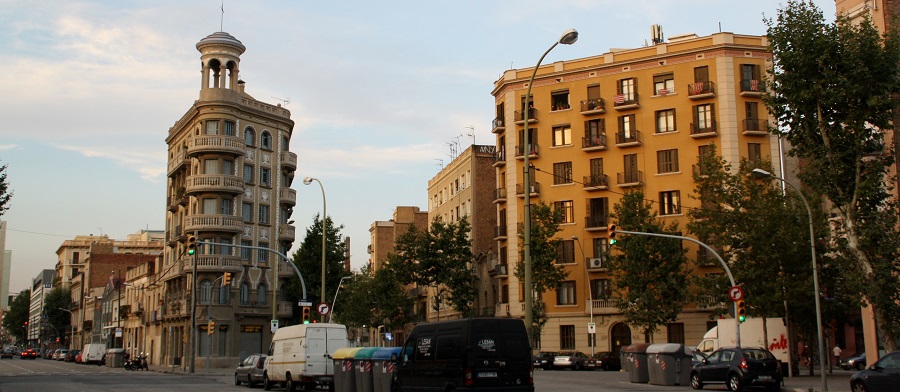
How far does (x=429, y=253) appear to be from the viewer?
61.8m

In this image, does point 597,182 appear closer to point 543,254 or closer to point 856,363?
point 543,254

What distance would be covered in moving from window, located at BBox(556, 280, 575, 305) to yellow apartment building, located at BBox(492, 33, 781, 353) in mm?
68

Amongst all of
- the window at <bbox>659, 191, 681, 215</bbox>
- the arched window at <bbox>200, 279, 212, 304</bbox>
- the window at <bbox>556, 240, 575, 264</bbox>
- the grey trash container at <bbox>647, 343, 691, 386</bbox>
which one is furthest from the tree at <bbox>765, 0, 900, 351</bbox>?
the arched window at <bbox>200, 279, 212, 304</bbox>

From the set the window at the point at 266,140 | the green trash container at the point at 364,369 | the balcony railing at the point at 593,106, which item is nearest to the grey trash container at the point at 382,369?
the green trash container at the point at 364,369

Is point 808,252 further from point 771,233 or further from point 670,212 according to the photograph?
point 670,212

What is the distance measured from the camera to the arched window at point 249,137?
2617 inches

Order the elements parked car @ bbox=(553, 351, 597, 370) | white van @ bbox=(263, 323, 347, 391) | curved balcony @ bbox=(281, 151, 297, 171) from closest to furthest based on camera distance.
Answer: white van @ bbox=(263, 323, 347, 391) < parked car @ bbox=(553, 351, 597, 370) < curved balcony @ bbox=(281, 151, 297, 171)

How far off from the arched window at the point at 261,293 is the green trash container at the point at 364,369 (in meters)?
43.2

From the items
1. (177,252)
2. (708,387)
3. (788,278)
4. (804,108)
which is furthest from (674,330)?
(177,252)

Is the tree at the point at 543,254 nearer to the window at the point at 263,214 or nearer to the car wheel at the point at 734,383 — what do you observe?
the window at the point at 263,214

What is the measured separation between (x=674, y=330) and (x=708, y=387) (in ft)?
81.6

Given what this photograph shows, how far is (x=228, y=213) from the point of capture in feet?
211

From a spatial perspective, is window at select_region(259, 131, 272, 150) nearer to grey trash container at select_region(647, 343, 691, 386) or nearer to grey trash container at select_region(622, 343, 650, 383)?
grey trash container at select_region(622, 343, 650, 383)

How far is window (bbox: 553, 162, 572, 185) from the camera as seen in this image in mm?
60122
